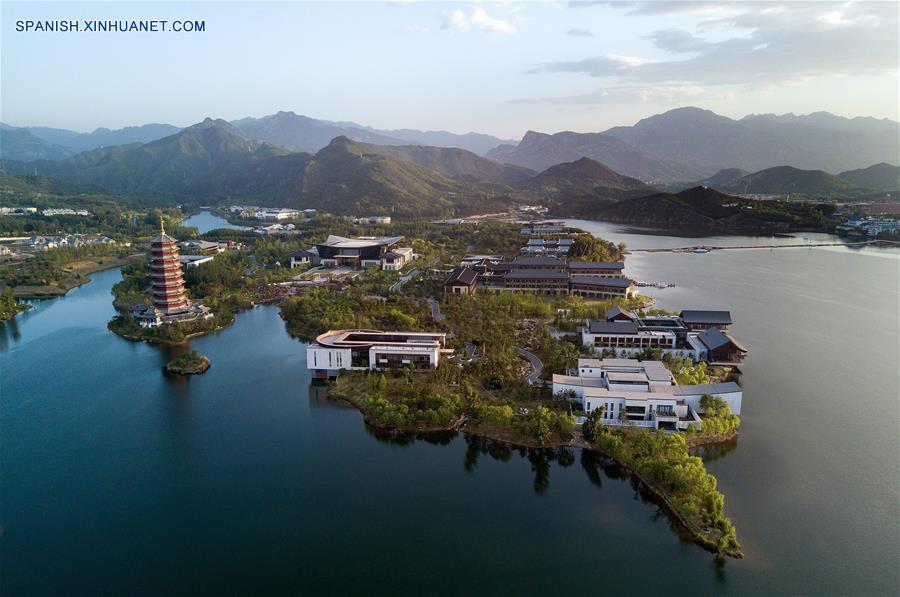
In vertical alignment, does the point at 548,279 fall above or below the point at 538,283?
above

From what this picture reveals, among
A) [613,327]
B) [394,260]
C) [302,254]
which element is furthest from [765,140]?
[613,327]

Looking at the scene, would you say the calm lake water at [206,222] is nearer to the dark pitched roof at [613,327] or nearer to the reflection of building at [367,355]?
the reflection of building at [367,355]

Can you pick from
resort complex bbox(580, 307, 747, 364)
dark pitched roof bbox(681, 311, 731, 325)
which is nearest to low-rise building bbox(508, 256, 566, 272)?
resort complex bbox(580, 307, 747, 364)

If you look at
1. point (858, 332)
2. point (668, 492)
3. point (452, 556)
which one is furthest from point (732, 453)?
point (858, 332)

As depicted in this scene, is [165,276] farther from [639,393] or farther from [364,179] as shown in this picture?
[364,179]

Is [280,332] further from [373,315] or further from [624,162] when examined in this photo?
[624,162]
